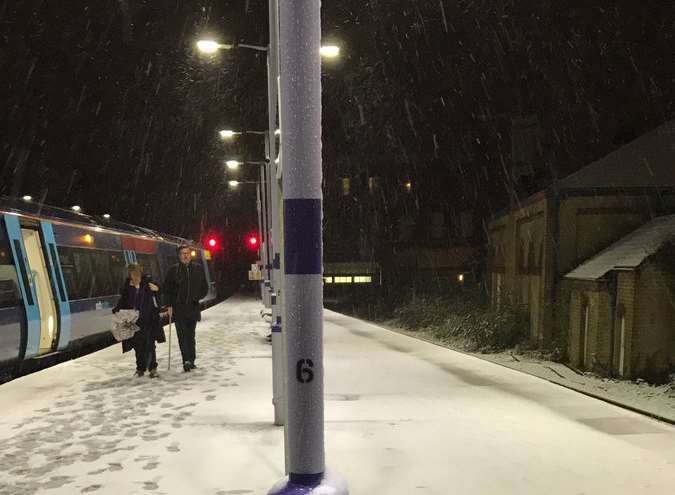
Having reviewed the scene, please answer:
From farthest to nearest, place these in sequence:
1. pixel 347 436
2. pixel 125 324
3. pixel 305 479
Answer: pixel 125 324, pixel 347 436, pixel 305 479

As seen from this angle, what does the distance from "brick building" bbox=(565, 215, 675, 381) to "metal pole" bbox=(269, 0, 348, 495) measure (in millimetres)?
9899

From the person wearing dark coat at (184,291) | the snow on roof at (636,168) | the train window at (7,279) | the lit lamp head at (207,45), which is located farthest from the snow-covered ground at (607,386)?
the train window at (7,279)

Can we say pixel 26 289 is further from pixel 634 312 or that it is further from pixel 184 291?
pixel 634 312

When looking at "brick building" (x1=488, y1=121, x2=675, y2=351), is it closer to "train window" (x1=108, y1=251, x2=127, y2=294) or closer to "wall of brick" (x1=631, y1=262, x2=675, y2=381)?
"wall of brick" (x1=631, y1=262, x2=675, y2=381)

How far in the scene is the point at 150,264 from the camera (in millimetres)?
20453

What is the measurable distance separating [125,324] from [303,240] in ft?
21.7

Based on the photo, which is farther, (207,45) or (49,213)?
(49,213)

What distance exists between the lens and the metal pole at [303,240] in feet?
8.71

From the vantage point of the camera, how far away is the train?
10.1 m

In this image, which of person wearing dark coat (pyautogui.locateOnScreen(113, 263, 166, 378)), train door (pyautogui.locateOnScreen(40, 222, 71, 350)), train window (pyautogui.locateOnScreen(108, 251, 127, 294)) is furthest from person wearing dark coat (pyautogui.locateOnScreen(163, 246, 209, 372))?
train window (pyautogui.locateOnScreen(108, 251, 127, 294))

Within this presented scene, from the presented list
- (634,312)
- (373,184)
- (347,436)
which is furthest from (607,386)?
(373,184)

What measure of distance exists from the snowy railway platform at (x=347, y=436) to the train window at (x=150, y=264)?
1039cm

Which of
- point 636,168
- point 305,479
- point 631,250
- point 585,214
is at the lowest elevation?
point 305,479

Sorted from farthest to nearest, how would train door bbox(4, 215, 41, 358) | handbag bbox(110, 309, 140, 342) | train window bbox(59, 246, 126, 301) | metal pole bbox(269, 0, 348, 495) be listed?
train window bbox(59, 246, 126, 301) < train door bbox(4, 215, 41, 358) < handbag bbox(110, 309, 140, 342) < metal pole bbox(269, 0, 348, 495)
